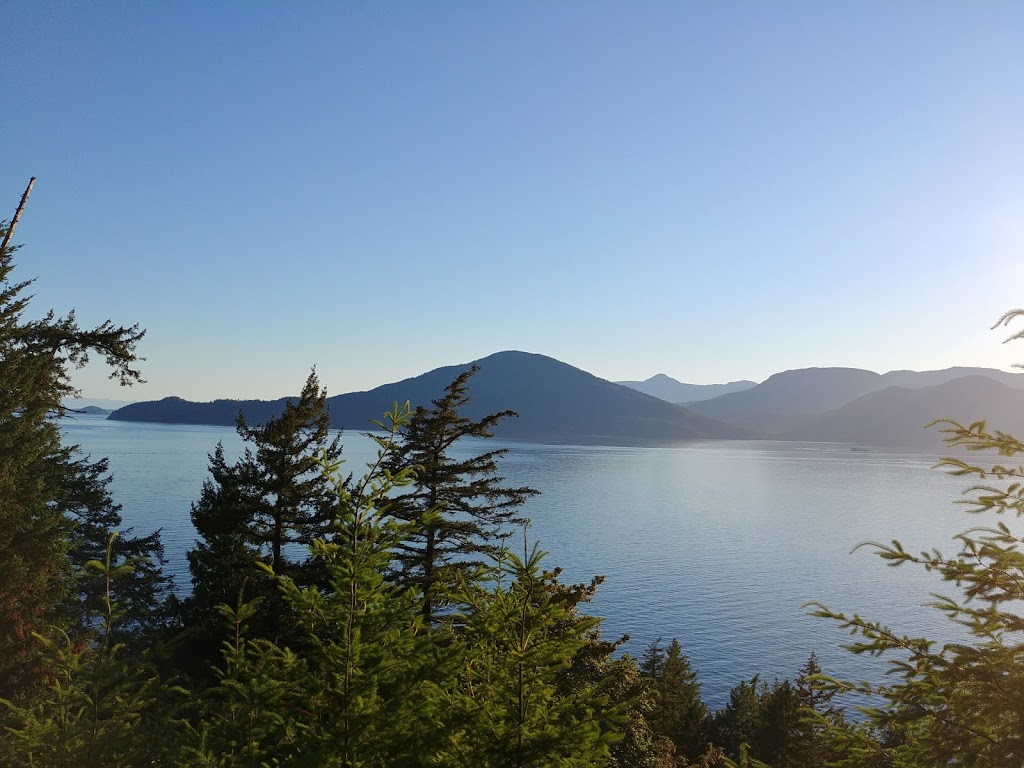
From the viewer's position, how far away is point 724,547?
83312mm

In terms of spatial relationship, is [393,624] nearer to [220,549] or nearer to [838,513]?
[220,549]

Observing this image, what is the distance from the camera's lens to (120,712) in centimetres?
627

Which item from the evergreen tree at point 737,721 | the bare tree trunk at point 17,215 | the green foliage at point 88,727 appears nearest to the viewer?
the green foliage at point 88,727

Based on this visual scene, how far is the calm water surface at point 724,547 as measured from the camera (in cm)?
5347

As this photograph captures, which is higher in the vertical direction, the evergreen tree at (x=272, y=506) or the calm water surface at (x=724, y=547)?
the evergreen tree at (x=272, y=506)

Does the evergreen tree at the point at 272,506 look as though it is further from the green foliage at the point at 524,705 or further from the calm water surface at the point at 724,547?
the calm water surface at the point at 724,547

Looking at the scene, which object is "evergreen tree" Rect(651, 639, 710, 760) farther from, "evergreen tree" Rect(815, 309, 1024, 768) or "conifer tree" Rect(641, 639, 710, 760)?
"evergreen tree" Rect(815, 309, 1024, 768)

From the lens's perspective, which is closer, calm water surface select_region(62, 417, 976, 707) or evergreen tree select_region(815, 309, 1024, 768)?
evergreen tree select_region(815, 309, 1024, 768)

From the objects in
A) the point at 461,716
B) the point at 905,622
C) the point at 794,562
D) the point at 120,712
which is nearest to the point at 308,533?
the point at 120,712

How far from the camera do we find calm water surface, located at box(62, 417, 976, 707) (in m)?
53.5

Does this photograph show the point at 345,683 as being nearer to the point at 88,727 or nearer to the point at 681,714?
the point at 88,727

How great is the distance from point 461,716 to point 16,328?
51.1 ft

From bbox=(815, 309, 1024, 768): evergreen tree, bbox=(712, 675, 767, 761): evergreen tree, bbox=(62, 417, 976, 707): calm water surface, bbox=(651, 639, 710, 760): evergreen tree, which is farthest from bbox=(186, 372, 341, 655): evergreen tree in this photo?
bbox=(712, 675, 767, 761): evergreen tree

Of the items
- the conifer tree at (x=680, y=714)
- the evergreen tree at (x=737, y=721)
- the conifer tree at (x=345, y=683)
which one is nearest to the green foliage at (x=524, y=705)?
the conifer tree at (x=345, y=683)
